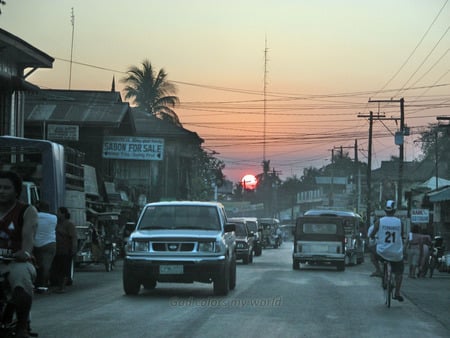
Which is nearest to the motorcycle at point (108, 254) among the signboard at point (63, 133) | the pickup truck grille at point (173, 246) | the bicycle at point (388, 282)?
the signboard at point (63, 133)

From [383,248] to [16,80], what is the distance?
1521 cm

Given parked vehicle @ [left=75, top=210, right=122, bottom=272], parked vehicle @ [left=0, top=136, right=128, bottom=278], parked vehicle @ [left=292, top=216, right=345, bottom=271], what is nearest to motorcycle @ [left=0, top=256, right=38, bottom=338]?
parked vehicle @ [left=0, top=136, right=128, bottom=278]

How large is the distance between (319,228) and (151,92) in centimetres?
3217

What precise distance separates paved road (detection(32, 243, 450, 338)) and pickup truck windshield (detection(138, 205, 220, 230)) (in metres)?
1.39

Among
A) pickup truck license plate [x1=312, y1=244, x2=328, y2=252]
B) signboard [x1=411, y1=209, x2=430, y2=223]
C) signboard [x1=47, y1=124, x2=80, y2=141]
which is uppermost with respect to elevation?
signboard [x1=47, y1=124, x2=80, y2=141]

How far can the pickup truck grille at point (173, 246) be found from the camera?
627 inches

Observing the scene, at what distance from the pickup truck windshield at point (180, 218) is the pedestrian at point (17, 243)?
9.16 metres

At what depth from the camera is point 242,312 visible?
43.6 feet

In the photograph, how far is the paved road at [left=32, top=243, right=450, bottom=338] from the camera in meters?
11.1

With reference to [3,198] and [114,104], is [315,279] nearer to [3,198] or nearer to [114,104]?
[3,198]

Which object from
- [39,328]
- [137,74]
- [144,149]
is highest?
[137,74]

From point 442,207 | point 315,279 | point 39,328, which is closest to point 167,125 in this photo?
point 442,207

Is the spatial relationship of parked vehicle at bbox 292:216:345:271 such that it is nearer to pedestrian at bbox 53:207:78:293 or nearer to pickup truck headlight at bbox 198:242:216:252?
pedestrian at bbox 53:207:78:293

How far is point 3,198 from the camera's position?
7.45 m
